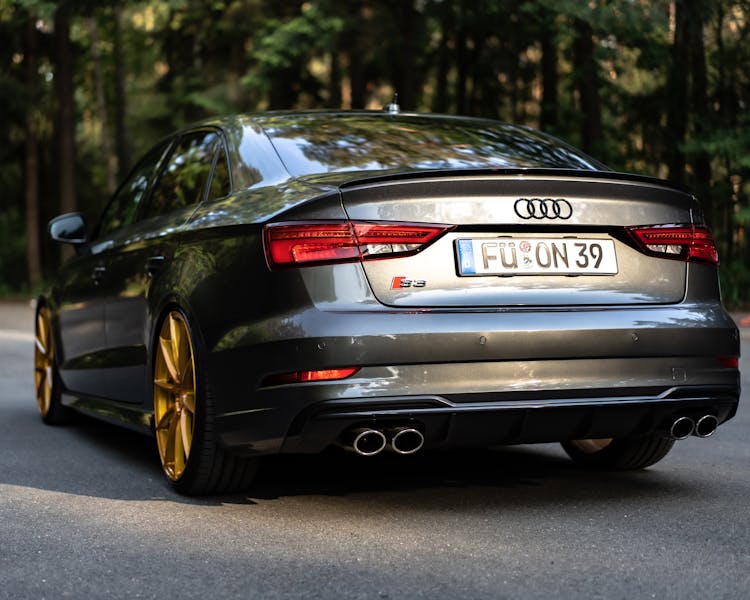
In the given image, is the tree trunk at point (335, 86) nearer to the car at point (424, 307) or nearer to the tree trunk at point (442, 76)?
the tree trunk at point (442, 76)

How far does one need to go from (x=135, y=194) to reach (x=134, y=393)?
1.26m

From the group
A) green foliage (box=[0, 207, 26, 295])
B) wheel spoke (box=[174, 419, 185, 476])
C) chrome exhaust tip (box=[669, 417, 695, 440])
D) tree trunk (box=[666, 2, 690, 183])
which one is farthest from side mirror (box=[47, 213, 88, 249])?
green foliage (box=[0, 207, 26, 295])

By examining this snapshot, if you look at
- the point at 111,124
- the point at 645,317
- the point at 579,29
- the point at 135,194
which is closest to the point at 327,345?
the point at 645,317

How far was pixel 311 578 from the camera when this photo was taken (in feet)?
12.9

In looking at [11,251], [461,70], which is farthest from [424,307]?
[11,251]

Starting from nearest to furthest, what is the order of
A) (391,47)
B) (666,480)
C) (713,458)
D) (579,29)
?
1. (666,480)
2. (713,458)
3. (579,29)
4. (391,47)

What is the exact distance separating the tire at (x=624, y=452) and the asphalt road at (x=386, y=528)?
0.10 metres

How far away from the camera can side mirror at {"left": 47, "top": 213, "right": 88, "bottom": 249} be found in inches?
285

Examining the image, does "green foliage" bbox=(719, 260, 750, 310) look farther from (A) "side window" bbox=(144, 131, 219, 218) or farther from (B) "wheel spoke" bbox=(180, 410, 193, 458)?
(B) "wheel spoke" bbox=(180, 410, 193, 458)

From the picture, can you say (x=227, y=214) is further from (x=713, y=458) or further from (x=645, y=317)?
(x=713, y=458)

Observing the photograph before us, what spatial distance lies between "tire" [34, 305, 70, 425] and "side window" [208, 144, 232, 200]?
248cm

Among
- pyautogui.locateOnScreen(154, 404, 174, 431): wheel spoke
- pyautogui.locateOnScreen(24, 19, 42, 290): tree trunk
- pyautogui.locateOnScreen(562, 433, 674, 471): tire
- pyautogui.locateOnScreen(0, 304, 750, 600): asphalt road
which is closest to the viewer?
pyautogui.locateOnScreen(0, 304, 750, 600): asphalt road

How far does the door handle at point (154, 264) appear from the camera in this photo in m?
5.58

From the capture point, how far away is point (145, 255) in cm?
586
